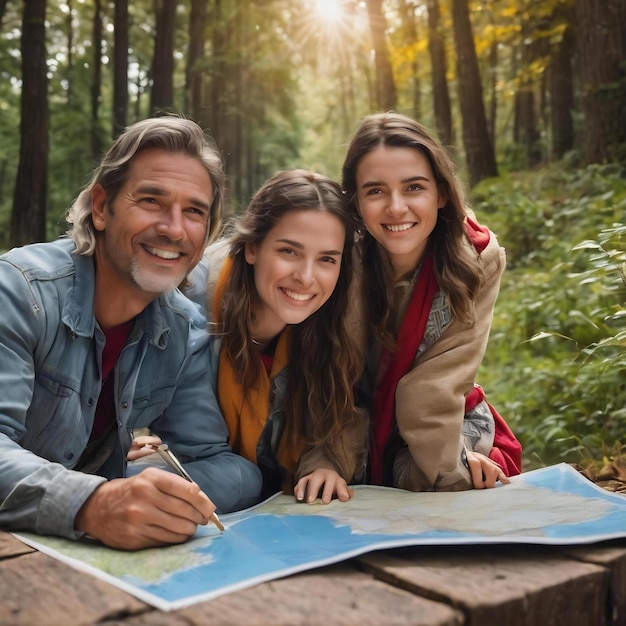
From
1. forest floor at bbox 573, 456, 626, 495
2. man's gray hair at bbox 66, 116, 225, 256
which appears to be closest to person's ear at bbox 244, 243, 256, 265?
man's gray hair at bbox 66, 116, 225, 256

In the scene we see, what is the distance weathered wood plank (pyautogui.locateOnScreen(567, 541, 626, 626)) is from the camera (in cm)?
174

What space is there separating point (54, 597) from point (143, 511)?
1.16 ft

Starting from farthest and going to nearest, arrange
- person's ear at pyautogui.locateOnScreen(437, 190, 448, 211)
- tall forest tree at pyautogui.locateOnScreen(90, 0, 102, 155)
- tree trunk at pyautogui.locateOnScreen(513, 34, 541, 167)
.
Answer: tree trunk at pyautogui.locateOnScreen(513, 34, 541, 167)
tall forest tree at pyautogui.locateOnScreen(90, 0, 102, 155)
person's ear at pyautogui.locateOnScreen(437, 190, 448, 211)

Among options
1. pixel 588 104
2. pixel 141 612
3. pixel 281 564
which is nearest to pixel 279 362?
pixel 281 564

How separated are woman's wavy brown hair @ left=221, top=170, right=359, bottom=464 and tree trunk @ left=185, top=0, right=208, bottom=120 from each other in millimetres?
6662

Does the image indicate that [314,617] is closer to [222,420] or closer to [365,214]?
[222,420]

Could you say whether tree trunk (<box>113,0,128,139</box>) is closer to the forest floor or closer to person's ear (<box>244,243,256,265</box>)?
person's ear (<box>244,243,256,265</box>)

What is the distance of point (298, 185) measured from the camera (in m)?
2.82

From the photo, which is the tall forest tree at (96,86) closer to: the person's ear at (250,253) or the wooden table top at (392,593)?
the person's ear at (250,253)

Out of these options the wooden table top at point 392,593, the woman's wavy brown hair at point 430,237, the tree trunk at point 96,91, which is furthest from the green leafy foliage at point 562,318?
the tree trunk at point 96,91

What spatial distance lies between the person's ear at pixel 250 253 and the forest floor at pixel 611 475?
1.61 m

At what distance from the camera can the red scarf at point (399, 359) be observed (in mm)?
2891

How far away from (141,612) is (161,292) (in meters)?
1.30

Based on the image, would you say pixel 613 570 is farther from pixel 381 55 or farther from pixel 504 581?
pixel 381 55
